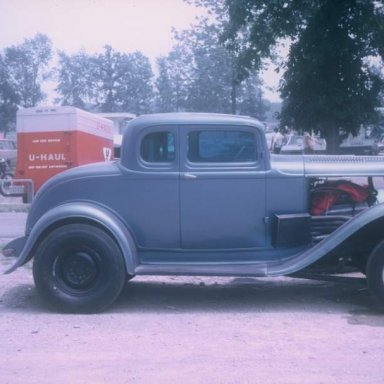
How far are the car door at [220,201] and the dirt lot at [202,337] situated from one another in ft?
2.27

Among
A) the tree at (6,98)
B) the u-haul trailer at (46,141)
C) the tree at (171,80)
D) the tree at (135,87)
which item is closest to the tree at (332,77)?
the u-haul trailer at (46,141)

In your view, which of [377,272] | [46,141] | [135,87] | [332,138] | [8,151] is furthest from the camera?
[135,87]

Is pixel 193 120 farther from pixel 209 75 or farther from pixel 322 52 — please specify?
pixel 209 75

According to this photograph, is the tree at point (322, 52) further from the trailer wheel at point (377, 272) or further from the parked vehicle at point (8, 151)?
the trailer wheel at point (377, 272)

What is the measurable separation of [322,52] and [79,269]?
18.6 meters

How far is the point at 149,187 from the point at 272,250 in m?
1.36

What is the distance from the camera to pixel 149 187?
584cm

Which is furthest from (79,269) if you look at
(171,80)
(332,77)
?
(171,80)

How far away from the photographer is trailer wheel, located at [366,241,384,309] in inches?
221

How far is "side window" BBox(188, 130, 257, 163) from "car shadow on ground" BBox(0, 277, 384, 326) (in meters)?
1.48

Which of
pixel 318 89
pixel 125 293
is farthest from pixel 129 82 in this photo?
pixel 125 293

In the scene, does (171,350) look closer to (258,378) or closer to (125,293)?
(258,378)

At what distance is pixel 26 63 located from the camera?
178ft

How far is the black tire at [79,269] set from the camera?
5668mm
